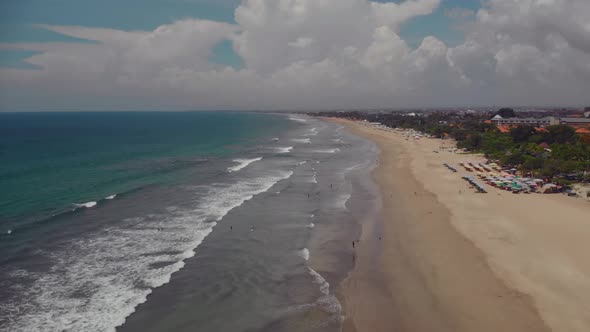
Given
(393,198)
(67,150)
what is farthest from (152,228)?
(67,150)

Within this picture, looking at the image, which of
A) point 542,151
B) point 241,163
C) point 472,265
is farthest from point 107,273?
point 542,151

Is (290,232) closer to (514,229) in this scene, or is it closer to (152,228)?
(152,228)

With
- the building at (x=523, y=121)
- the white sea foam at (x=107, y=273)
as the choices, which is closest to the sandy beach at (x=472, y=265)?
the white sea foam at (x=107, y=273)

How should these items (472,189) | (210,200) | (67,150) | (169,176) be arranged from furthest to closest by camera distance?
(67,150), (169,176), (472,189), (210,200)

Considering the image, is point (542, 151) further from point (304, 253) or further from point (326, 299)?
point (326, 299)

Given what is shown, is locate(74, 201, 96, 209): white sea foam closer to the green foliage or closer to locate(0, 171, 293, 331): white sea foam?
locate(0, 171, 293, 331): white sea foam

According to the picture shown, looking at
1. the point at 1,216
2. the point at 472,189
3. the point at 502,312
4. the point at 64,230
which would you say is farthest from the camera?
the point at 472,189

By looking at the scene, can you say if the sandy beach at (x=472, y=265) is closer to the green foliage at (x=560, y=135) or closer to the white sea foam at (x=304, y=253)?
the white sea foam at (x=304, y=253)

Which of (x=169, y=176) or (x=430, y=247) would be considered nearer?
(x=430, y=247)

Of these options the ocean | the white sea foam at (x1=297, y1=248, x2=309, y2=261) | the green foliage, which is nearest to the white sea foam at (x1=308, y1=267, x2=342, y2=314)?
the ocean
